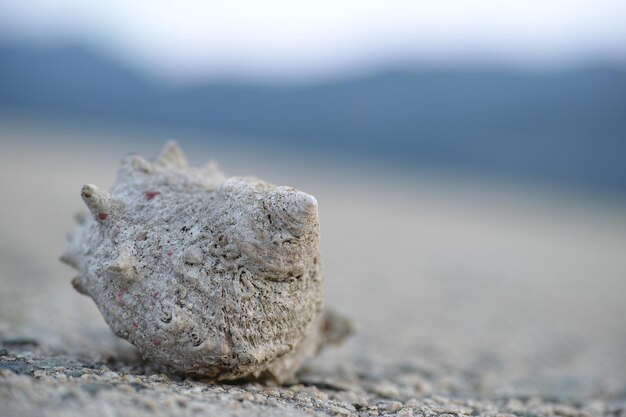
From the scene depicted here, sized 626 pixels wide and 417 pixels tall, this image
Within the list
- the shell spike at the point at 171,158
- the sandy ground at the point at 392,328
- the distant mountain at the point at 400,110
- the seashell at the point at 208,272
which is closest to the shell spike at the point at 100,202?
the seashell at the point at 208,272

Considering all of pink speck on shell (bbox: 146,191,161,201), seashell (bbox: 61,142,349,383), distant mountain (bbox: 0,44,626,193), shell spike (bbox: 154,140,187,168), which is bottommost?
seashell (bbox: 61,142,349,383)

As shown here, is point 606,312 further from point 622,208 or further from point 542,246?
point 622,208

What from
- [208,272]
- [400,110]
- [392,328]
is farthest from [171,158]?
[400,110]

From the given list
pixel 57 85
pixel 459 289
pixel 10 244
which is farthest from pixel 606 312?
pixel 57 85

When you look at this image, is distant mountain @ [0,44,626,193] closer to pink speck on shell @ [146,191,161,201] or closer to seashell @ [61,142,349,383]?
seashell @ [61,142,349,383]

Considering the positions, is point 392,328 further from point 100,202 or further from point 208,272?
point 100,202

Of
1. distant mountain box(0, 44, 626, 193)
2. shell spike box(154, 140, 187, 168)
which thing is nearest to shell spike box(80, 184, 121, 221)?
shell spike box(154, 140, 187, 168)
